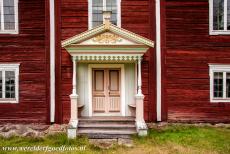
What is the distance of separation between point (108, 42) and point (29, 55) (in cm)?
420

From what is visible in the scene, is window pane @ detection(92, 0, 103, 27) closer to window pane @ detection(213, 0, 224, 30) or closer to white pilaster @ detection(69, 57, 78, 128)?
white pilaster @ detection(69, 57, 78, 128)

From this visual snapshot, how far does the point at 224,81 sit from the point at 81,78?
278 inches

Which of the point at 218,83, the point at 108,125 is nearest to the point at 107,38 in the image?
the point at 108,125

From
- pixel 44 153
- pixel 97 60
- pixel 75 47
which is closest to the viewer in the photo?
pixel 44 153

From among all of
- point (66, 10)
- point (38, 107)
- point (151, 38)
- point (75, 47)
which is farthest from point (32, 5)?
point (151, 38)

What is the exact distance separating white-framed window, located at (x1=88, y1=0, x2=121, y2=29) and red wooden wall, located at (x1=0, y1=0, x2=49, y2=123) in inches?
88.2

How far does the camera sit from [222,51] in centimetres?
1585

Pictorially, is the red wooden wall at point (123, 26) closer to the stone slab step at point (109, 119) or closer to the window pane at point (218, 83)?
the stone slab step at point (109, 119)

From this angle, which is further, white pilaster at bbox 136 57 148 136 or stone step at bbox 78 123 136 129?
stone step at bbox 78 123 136 129

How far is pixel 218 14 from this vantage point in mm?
16016

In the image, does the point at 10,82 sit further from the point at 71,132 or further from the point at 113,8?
the point at 113,8

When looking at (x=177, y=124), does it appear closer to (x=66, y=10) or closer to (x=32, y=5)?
(x=66, y=10)

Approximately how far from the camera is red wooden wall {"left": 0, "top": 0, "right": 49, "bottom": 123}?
51.4 ft

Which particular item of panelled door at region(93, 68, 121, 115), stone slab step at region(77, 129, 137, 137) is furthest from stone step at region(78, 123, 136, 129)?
panelled door at region(93, 68, 121, 115)
